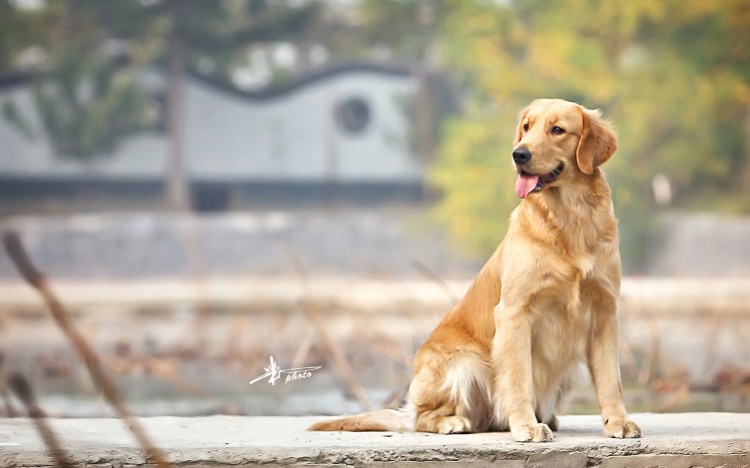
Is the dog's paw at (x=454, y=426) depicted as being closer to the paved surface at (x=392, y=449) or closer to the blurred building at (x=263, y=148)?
the paved surface at (x=392, y=449)

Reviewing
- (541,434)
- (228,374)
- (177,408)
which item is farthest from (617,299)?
(228,374)

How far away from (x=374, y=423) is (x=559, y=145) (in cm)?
96

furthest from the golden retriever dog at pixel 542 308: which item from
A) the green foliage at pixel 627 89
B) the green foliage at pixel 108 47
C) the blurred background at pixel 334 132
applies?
the green foliage at pixel 108 47

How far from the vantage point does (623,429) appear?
9.13 ft

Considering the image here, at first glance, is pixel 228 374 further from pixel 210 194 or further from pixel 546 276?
pixel 210 194

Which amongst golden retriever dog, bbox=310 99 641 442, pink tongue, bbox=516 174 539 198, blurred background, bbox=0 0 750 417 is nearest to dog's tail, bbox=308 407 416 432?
golden retriever dog, bbox=310 99 641 442

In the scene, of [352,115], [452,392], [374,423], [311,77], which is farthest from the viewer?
[352,115]

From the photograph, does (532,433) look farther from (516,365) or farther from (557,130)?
(557,130)

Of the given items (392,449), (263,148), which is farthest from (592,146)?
(263,148)

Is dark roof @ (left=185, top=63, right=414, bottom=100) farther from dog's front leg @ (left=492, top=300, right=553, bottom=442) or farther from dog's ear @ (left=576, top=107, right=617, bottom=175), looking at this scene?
dog's front leg @ (left=492, top=300, right=553, bottom=442)

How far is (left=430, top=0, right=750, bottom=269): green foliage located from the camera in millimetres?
17391

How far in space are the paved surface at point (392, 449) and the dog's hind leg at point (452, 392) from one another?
84 mm

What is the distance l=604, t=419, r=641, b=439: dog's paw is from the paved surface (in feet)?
0.13

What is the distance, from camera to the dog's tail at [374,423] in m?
3.00
